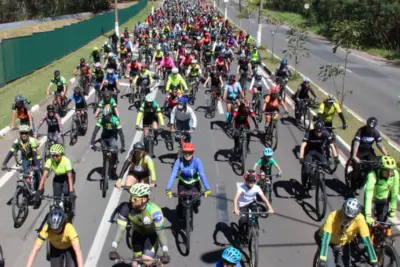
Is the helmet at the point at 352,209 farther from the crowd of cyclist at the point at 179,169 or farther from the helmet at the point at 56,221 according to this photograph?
the helmet at the point at 56,221

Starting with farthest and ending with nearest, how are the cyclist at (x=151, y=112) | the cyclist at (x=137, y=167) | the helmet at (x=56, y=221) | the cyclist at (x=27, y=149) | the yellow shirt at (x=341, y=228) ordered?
the cyclist at (x=151, y=112) → the cyclist at (x=27, y=149) → the cyclist at (x=137, y=167) → the yellow shirt at (x=341, y=228) → the helmet at (x=56, y=221)

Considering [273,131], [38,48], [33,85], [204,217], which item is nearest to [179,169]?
[204,217]

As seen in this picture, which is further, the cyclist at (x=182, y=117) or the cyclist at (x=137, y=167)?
the cyclist at (x=182, y=117)

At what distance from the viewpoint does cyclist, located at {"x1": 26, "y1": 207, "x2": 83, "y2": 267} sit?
5742 millimetres

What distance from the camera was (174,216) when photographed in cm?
948

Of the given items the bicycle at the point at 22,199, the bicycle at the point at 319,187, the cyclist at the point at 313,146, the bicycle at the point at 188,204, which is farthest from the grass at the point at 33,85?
the bicycle at the point at 319,187

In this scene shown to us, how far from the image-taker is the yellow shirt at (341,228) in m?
6.32

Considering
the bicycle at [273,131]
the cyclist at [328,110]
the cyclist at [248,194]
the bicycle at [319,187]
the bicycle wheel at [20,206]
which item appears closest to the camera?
the cyclist at [248,194]

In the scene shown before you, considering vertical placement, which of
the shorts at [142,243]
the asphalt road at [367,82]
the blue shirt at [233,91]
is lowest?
the asphalt road at [367,82]

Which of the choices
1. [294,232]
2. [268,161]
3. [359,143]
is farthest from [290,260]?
[359,143]

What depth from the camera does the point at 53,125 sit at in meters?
11.9

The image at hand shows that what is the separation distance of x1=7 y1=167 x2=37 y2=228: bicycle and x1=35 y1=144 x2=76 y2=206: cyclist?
1.96 feet

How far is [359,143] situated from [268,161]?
2456 millimetres

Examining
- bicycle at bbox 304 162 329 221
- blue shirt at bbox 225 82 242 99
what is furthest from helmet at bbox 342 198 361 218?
blue shirt at bbox 225 82 242 99
